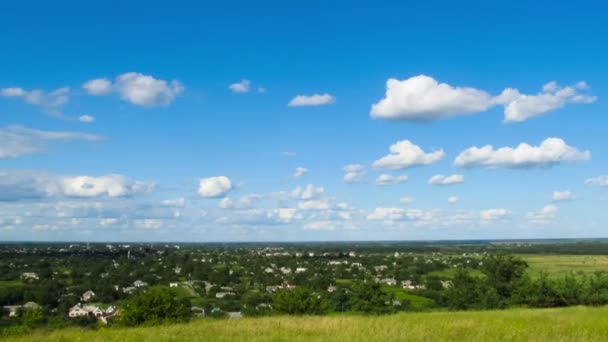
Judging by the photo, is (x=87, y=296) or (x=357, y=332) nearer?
(x=357, y=332)

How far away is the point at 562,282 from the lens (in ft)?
146

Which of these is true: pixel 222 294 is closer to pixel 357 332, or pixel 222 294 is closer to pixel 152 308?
pixel 152 308

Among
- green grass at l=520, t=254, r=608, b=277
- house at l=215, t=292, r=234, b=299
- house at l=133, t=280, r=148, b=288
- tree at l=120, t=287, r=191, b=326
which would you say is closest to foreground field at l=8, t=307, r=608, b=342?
tree at l=120, t=287, r=191, b=326

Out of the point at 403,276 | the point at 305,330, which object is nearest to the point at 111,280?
the point at 403,276

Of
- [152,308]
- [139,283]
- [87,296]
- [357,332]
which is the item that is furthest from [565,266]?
[357,332]

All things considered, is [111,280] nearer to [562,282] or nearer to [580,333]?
[562,282]

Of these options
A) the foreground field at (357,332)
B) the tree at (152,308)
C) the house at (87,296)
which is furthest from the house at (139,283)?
the foreground field at (357,332)

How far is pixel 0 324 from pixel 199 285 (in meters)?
49.9

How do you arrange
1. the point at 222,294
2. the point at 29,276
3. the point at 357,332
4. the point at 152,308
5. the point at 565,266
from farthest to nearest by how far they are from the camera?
the point at 565,266, the point at 29,276, the point at 222,294, the point at 152,308, the point at 357,332

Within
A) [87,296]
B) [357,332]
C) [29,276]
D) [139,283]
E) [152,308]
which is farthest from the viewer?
[29,276]

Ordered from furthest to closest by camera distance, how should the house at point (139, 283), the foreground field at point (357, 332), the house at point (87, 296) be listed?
the house at point (139, 283)
the house at point (87, 296)
the foreground field at point (357, 332)

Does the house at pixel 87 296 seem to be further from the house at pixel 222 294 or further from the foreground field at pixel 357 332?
the foreground field at pixel 357 332

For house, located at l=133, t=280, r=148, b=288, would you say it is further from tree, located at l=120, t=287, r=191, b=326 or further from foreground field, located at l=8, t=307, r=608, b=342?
foreground field, located at l=8, t=307, r=608, b=342

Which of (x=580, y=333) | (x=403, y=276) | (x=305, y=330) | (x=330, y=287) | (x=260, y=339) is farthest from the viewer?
(x=403, y=276)
